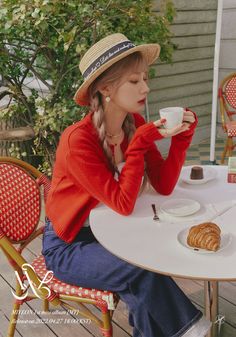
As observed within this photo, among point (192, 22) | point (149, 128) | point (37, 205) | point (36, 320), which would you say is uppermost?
point (192, 22)

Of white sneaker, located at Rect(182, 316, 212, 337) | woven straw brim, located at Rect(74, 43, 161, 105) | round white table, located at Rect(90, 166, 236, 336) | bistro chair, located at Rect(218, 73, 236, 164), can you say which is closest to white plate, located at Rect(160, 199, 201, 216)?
round white table, located at Rect(90, 166, 236, 336)

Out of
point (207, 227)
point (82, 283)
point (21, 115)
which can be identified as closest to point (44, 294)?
point (82, 283)

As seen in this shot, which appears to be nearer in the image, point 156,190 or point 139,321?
point 139,321

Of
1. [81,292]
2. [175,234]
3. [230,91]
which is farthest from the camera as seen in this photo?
[230,91]

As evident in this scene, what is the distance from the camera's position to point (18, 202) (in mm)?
1851

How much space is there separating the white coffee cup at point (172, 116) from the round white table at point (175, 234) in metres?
0.31

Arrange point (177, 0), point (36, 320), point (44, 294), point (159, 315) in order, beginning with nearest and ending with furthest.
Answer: point (159, 315) < point (44, 294) < point (36, 320) < point (177, 0)

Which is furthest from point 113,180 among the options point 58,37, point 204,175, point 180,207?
point 58,37

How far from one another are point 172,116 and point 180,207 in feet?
1.06

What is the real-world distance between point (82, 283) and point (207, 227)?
554mm

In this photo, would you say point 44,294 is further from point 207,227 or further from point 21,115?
point 21,115

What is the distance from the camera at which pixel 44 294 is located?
1.67m

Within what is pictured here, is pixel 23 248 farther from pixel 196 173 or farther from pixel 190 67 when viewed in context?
pixel 190 67

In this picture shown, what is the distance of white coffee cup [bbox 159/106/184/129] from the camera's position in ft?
4.93
